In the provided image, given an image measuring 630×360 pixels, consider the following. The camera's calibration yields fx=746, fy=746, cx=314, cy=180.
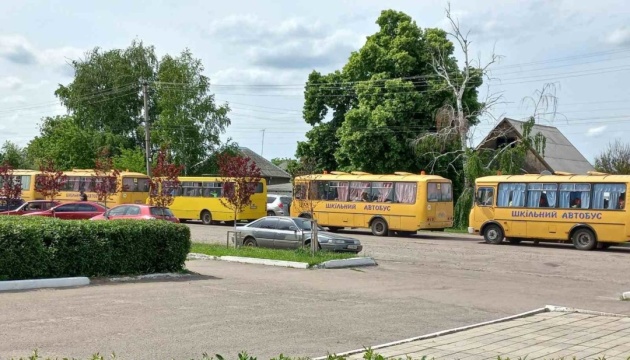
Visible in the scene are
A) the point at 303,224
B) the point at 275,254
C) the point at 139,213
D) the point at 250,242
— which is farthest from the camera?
the point at 139,213

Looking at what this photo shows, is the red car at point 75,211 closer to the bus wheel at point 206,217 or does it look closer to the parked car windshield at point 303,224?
the bus wheel at point 206,217

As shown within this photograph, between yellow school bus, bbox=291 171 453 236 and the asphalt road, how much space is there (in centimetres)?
1174

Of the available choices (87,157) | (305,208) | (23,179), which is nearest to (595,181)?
(305,208)

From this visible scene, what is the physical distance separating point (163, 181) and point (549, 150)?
3747 centimetres

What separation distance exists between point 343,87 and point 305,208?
16184 millimetres

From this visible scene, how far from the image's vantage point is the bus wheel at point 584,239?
28.5m

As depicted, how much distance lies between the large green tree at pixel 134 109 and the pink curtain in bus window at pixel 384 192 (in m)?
28.7

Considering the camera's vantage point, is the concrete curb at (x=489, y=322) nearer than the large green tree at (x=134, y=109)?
Yes

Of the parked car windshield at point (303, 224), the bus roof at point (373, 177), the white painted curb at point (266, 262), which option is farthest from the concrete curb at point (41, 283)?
the bus roof at point (373, 177)

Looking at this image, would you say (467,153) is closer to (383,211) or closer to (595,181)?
(383,211)

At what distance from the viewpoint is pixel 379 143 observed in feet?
152

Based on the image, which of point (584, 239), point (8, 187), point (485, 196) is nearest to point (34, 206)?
point (8, 187)

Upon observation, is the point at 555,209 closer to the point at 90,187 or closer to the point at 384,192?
the point at 384,192

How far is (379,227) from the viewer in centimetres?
3516
